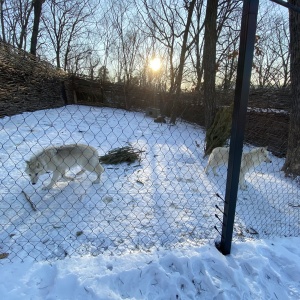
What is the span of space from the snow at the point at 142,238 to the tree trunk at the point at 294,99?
0.60m

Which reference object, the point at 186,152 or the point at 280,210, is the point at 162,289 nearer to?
the point at 280,210

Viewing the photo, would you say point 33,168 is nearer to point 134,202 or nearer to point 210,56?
point 134,202

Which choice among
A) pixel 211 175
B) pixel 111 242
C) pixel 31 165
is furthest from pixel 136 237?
pixel 211 175

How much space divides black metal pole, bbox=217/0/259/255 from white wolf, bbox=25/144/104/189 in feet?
8.87

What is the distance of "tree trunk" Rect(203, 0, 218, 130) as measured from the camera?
7.12 metres

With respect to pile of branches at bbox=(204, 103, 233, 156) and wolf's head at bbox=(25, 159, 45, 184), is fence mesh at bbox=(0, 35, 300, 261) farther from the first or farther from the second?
pile of branches at bbox=(204, 103, 233, 156)

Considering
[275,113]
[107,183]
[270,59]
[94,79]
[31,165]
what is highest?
[270,59]

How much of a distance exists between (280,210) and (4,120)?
29.8 ft

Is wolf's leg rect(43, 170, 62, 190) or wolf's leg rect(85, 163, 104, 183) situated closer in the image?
wolf's leg rect(43, 170, 62, 190)

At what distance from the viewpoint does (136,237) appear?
111 inches

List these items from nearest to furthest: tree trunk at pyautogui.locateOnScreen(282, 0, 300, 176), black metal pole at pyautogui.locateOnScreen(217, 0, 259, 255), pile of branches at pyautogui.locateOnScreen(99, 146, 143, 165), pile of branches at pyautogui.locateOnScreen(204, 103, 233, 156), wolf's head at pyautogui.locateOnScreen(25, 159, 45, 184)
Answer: black metal pole at pyautogui.locateOnScreen(217, 0, 259, 255), wolf's head at pyautogui.locateOnScreen(25, 159, 45, 184), tree trunk at pyautogui.locateOnScreen(282, 0, 300, 176), pile of branches at pyautogui.locateOnScreen(99, 146, 143, 165), pile of branches at pyautogui.locateOnScreen(204, 103, 233, 156)

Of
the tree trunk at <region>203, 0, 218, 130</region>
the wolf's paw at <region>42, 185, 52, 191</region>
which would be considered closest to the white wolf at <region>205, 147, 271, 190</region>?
→ the tree trunk at <region>203, 0, 218, 130</region>

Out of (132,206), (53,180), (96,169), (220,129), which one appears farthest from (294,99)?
(53,180)

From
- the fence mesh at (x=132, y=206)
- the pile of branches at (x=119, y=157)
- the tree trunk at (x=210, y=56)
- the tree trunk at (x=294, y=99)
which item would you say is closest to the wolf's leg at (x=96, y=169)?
the fence mesh at (x=132, y=206)
